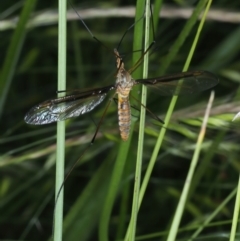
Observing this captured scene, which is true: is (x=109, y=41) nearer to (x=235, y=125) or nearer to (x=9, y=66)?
(x=9, y=66)

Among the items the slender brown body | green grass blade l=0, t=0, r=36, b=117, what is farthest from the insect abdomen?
green grass blade l=0, t=0, r=36, b=117

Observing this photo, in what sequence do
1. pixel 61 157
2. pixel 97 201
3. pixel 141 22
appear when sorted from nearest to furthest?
pixel 61 157
pixel 141 22
pixel 97 201

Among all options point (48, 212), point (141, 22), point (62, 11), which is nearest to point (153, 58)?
point (48, 212)

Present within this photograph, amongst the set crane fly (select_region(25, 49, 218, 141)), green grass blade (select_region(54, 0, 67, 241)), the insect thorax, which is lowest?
green grass blade (select_region(54, 0, 67, 241))

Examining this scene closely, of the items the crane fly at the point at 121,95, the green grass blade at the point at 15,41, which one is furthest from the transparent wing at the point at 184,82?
the green grass blade at the point at 15,41

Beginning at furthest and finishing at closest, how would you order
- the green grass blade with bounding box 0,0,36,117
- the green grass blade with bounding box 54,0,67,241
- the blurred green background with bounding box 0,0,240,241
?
the blurred green background with bounding box 0,0,240,241
the green grass blade with bounding box 0,0,36,117
the green grass blade with bounding box 54,0,67,241

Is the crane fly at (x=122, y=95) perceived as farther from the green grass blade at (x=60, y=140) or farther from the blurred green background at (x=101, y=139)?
the green grass blade at (x=60, y=140)

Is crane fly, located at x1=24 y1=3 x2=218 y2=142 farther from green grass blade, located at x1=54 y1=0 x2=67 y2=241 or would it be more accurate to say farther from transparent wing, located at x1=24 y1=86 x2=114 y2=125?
green grass blade, located at x1=54 y1=0 x2=67 y2=241
